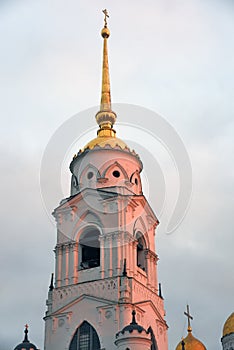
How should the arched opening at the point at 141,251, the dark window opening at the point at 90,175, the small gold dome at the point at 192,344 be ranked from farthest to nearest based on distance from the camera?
the dark window opening at the point at 90,175, the arched opening at the point at 141,251, the small gold dome at the point at 192,344

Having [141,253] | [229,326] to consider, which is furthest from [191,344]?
[141,253]

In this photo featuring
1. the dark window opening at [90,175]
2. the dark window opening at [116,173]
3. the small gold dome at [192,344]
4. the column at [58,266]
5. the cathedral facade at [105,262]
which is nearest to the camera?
the cathedral facade at [105,262]

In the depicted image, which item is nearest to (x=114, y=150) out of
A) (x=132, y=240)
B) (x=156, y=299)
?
(x=132, y=240)

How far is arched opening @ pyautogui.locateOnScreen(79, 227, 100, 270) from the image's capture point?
146 feet

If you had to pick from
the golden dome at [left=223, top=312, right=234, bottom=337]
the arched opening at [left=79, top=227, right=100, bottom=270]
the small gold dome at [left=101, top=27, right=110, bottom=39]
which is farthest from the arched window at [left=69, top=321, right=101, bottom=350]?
the small gold dome at [left=101, top=27, right=110, bottom=39]

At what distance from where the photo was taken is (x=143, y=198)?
45.9 meters

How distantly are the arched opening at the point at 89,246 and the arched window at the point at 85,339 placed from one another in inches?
166

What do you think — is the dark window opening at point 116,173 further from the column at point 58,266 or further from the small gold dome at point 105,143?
the column at point 58,266

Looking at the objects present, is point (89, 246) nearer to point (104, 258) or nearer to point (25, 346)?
point (104, 258)

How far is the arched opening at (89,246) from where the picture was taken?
4444 cm

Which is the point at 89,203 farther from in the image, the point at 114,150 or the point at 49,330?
the point at 49,330

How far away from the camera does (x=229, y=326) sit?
142ft

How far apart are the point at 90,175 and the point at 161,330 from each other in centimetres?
1024

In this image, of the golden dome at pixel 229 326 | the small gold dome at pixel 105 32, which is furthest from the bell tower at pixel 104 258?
the small gold dome at pixel 105 32
